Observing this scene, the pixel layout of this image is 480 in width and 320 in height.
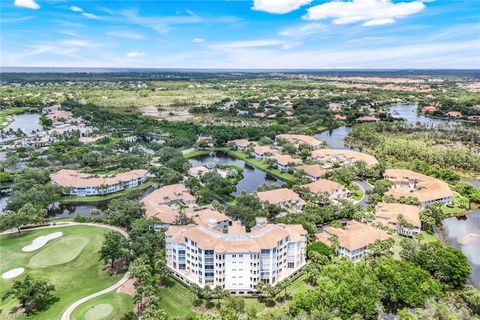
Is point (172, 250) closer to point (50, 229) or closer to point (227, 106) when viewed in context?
point (50, 229)

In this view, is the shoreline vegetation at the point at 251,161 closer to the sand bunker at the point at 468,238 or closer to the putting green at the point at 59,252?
the sand bunker at the point at 468,238

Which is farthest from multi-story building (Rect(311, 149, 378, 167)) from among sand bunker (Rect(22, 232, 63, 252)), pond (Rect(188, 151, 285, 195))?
sand bunker (Rect(22, 232, 63, 252))

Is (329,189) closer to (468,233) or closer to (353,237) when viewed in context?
(353,237)

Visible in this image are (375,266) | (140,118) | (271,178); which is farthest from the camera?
(140,118)

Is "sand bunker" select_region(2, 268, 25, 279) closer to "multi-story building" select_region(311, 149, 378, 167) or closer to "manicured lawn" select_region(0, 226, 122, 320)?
"manicured lawn" select_region(0, 226, 122, 320)

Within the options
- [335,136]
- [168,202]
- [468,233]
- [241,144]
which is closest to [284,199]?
[168,202]

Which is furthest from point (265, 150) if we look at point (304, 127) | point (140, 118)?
point (140, 118)

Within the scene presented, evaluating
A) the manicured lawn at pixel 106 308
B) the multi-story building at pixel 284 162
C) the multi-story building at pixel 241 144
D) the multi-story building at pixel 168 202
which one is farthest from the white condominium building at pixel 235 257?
the multi-story building at pixel 241 144
